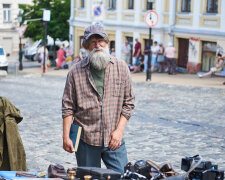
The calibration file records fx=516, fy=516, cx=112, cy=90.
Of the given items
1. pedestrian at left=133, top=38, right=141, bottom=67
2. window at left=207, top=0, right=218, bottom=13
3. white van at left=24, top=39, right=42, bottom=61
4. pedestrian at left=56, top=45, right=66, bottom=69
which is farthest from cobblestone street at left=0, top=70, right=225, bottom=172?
white van at left=24, top=39, right=42, bottom=61

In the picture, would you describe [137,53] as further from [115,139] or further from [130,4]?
[115,139]

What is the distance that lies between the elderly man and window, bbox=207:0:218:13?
19.3 m

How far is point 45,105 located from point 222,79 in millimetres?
9350

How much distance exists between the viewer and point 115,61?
15.9 ft

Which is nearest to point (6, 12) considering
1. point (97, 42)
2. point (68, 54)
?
point (68, 54)

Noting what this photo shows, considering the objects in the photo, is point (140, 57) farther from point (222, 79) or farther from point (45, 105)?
point (45, 105)

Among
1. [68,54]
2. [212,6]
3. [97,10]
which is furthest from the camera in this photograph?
[68,54]

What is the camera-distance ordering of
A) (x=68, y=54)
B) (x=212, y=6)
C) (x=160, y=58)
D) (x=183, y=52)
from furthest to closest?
(x=68, y=54), (x=183, y=52), (x=160, y=58), (x=212, y=6)

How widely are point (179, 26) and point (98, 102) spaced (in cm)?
2140

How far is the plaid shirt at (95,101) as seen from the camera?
15.6 feet

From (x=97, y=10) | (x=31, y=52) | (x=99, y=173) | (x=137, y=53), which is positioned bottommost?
(x=31, y=52)

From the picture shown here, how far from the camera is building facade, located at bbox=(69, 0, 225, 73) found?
2333 centimetres

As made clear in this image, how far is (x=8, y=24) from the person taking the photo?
5372 cm

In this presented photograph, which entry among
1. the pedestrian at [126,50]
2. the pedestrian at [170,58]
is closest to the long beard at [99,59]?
the pedestrian at [170,58]
